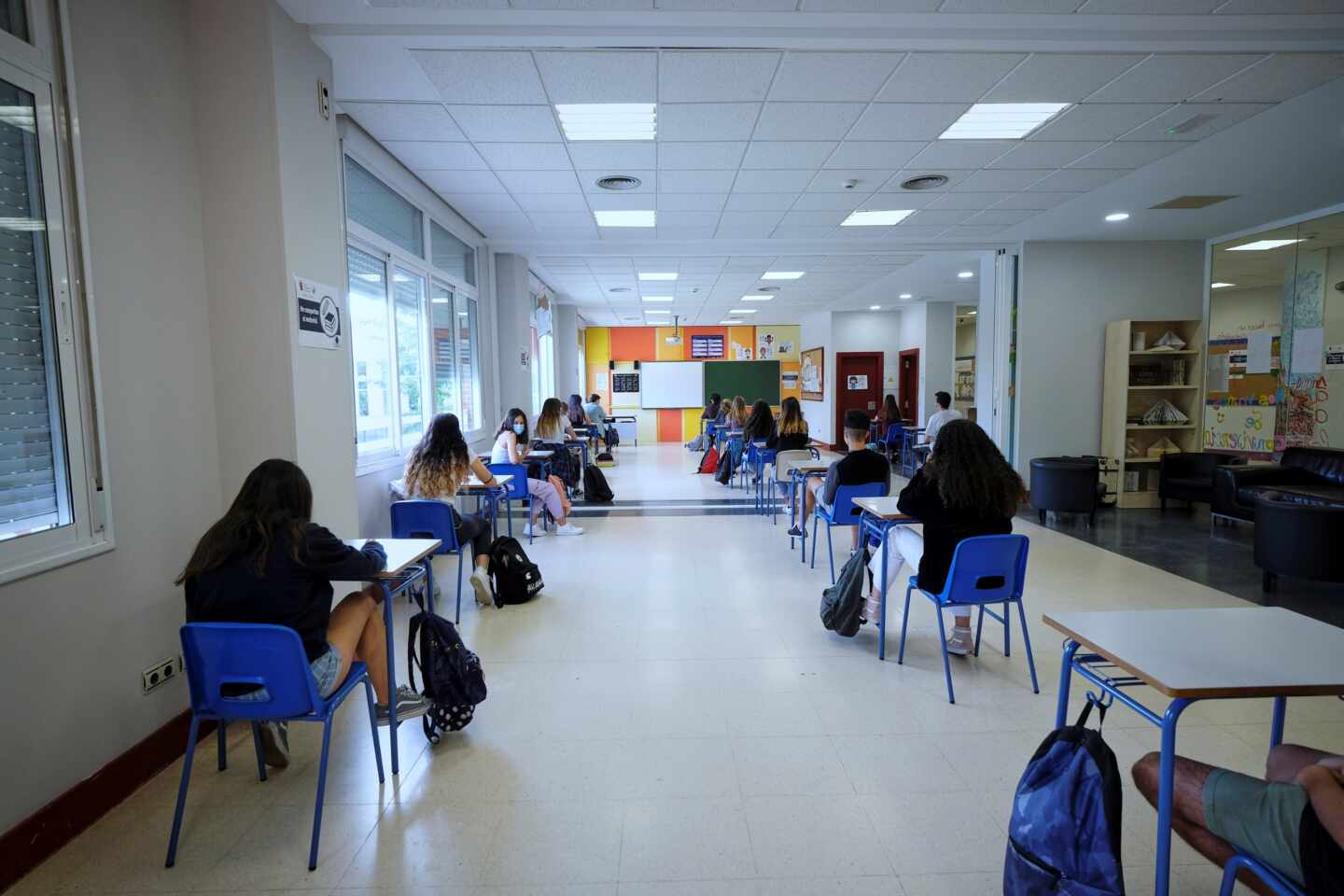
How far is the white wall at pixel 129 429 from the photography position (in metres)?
2.12

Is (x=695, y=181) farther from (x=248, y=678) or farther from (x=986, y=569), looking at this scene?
(x=248, y=678)

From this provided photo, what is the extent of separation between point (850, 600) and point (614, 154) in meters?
3.44

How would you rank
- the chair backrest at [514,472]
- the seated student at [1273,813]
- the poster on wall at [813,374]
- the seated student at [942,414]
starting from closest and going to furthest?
1. the seated student at [1273,813]
2. the chair backrest at [514,472]
3. the seated student at [942,414]
4. the poster on wall at [813,374]

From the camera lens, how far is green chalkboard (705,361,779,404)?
1703 centimetres

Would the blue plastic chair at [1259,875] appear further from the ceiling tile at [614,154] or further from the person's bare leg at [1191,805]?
the ceiling tile at [614,154]

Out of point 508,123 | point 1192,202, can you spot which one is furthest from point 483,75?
point 1192,202

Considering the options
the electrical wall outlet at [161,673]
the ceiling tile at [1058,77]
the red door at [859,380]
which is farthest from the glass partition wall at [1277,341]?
the electrical wall outlet at [161,673]

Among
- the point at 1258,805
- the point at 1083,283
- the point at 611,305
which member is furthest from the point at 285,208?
the point at 611,305

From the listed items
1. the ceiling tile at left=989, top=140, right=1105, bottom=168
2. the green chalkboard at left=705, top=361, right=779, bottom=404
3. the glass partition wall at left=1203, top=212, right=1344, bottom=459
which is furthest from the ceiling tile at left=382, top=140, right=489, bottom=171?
the green chalkboard at left=705, top=361, right=779, bottom=404

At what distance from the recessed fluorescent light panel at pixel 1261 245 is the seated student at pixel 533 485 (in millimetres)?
7891

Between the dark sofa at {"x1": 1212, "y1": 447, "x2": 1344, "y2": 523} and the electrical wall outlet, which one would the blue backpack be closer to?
the electrical wall outlet

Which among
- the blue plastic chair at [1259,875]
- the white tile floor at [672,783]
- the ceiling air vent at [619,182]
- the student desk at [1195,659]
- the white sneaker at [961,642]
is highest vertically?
the ceiling air vent at [619,182]

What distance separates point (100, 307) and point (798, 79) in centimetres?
340

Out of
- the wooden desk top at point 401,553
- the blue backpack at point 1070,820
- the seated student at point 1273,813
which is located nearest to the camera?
the seated student at point 1273,813
